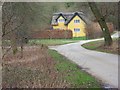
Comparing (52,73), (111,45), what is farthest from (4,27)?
(111,45)

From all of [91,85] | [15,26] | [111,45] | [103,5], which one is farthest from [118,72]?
[103,5]

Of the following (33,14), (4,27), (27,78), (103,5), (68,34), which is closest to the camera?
(4,27)

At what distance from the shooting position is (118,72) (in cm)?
1459

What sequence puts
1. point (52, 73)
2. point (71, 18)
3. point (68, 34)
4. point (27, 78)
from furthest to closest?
1. point (71, 18)
2. point (68, 34)
3. point (52, 73)
4. point (27, 78)

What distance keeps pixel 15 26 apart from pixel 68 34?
59066 mm

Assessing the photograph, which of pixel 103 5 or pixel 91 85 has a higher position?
pixel 103 5

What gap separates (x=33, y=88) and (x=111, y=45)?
72.8ft

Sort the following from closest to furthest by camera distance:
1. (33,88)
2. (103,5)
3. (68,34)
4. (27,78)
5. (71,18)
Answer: (33,88) < (27,78) < (103,5) < (68,34) < (71,18)

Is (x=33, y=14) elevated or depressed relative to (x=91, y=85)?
elevated

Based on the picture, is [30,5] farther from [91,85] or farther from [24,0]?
[91,85]

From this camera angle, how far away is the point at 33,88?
9.43 m

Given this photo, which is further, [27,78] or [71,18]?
[71,18]

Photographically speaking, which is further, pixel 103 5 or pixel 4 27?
pixel 103 5

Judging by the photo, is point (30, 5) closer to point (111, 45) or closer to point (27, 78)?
point (27, 78)
